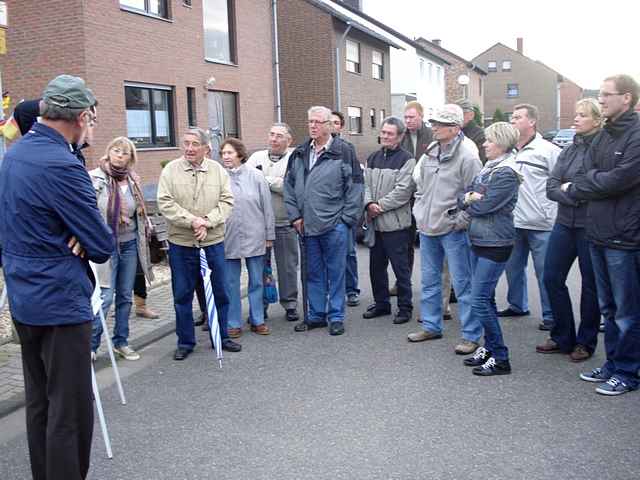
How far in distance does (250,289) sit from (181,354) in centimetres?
115

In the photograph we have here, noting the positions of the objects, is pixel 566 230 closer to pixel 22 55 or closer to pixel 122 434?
pixel 122 434

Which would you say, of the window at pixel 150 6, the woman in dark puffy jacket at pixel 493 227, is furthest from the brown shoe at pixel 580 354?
the window at pixel 150 6

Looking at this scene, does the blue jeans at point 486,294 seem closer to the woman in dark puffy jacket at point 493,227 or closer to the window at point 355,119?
the woman in dark puffy jacket at point 493,227

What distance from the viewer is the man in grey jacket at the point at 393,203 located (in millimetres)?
7191

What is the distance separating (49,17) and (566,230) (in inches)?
500

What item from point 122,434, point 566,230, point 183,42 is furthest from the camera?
point 183,42

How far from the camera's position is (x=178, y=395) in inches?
208

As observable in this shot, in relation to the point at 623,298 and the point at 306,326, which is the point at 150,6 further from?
the point at 623,298

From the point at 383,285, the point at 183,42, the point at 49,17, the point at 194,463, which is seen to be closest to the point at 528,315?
the point at 383,285

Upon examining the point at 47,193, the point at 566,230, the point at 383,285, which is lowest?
the point at 383,285

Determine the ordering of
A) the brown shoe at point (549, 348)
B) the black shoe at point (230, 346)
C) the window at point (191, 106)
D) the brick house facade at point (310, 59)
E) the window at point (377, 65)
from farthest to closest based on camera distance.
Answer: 1. the window at point (377, 65)
2. the brick house facade at point (310, 59)
3. the window at point (191, 106)
4. the black shoe at point (230, 346)
5. the brown shoe at point (549, 348)

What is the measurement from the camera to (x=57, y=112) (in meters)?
3.29

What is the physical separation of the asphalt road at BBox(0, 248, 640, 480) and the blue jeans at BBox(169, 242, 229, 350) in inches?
11.5

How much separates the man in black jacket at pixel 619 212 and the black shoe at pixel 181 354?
3515mm
